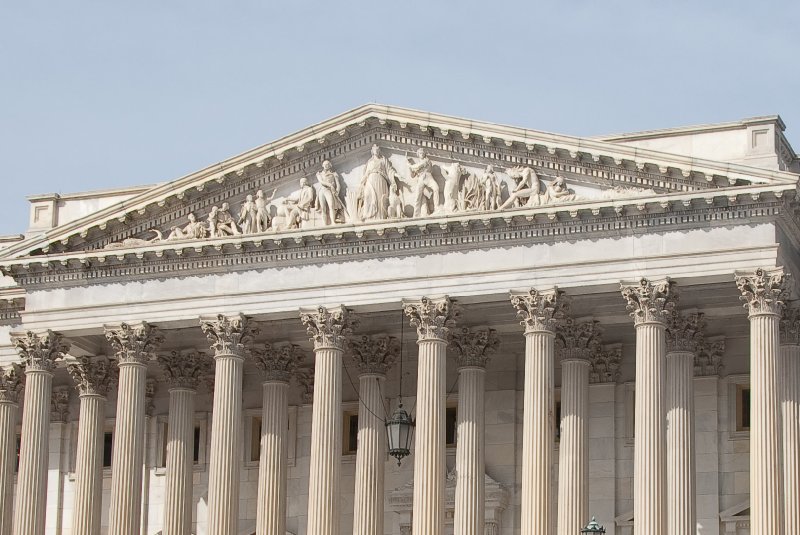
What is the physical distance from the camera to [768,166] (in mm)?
63375

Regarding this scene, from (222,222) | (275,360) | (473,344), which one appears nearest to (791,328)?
(473,344)

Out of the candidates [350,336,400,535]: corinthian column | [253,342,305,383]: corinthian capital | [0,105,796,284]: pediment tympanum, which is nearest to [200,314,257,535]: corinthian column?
[0,105,796,284]: pediment tympanum

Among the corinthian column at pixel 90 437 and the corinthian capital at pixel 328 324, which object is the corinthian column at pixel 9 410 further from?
the corinthian capital at pixel 328 324

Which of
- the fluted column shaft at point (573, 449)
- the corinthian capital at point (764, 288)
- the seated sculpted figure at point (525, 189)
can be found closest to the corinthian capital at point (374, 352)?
the fluted column shaft at point (573, 449)

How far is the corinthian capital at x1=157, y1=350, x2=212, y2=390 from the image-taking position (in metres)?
73.0

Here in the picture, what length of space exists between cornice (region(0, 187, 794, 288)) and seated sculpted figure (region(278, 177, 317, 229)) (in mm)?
658

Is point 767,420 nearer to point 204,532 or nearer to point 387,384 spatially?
point 387,384

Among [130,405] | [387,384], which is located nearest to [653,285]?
[387,384]

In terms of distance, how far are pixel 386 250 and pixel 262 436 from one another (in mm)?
8925

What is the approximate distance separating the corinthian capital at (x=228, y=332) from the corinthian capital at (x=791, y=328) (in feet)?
56.2

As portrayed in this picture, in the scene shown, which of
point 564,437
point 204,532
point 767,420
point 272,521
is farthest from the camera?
point 204,532

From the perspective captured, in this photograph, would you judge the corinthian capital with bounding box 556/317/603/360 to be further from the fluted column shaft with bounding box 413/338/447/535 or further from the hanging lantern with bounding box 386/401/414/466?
the hanging lantern with bounding box 386/401/414/466

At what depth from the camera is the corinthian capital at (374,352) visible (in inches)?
2761

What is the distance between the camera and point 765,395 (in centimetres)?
6022
